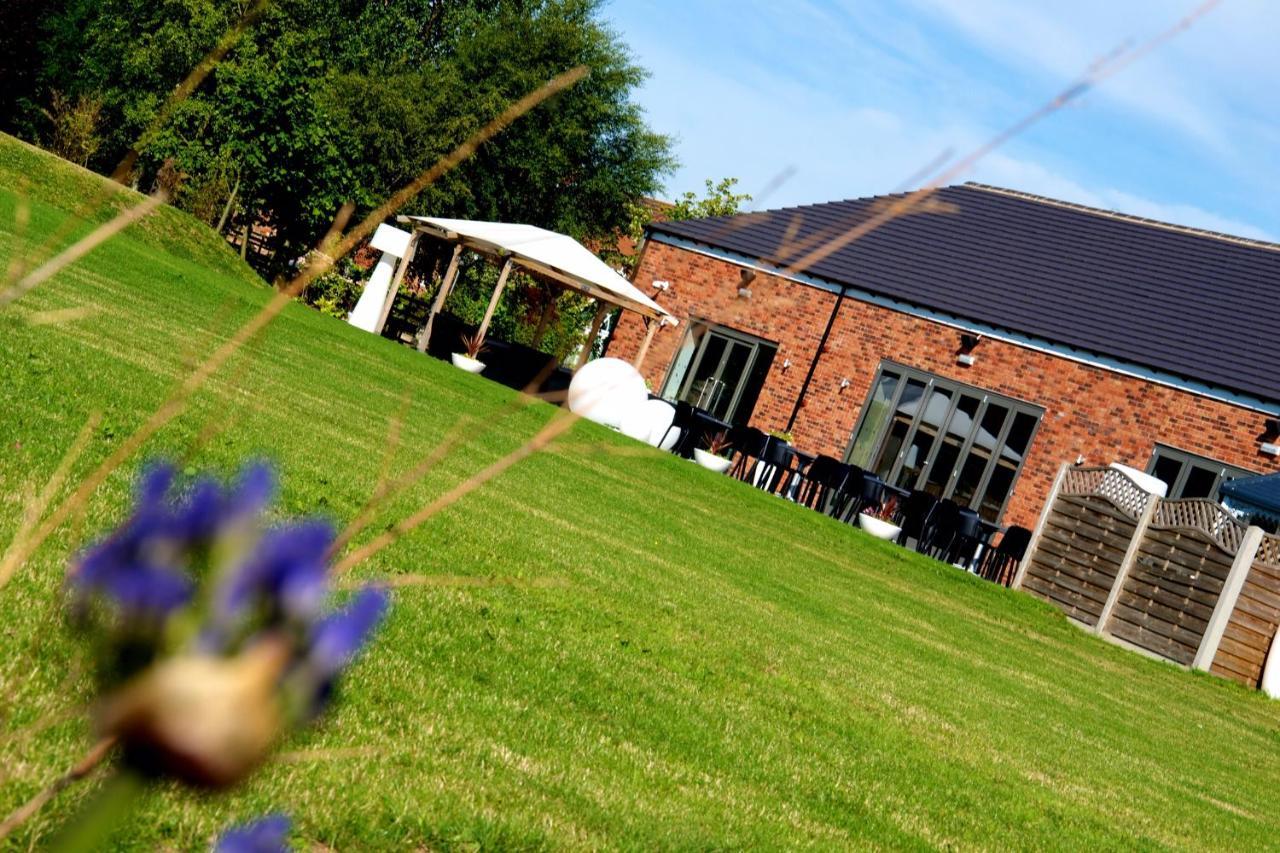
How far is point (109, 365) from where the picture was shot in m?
9.08

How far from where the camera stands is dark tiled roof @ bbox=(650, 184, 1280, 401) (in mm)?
23516

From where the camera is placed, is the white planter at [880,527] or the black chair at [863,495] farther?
the black chair at [863,495]

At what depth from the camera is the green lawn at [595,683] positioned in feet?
10.5

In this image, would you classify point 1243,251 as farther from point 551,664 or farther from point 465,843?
point 465,843

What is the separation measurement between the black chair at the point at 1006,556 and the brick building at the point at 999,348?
41.9 inches

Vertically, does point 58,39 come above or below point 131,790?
above

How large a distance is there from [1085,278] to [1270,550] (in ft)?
32.6

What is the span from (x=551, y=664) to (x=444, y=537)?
211 cm

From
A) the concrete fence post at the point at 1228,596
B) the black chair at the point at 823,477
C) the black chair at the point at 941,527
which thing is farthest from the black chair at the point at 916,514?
the concrete fence post at the point at 1228,596

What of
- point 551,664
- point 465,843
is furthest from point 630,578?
point 465,843

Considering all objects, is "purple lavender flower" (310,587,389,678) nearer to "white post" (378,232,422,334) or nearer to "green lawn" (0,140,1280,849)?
"green lawn" (0,140,1280,849)

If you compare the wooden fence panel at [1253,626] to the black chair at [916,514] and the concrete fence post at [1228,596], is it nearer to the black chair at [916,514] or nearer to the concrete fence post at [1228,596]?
the concrete fence post at [1228,596]

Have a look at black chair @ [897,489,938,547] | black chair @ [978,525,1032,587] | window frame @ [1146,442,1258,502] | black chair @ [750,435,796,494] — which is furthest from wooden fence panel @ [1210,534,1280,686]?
black chair @ [750,435,796,494]

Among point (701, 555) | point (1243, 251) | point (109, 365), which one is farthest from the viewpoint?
point (1243, 251)
